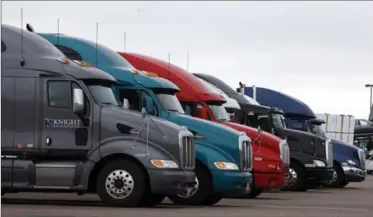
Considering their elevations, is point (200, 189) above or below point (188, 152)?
below

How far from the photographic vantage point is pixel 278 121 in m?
24.4

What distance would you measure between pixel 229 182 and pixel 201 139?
97 cm

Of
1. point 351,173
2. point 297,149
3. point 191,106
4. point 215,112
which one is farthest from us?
point 351,173

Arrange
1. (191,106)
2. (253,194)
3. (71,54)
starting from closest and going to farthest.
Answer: (71,54)
(191,106)
(253,194)

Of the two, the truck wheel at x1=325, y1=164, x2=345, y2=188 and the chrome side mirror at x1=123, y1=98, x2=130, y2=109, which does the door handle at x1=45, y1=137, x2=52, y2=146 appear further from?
the truck wheel at x1=325, y1=164, x2=345, y2=188

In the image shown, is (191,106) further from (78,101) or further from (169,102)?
(78,101)

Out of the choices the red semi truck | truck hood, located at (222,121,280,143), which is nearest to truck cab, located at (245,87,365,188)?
truck hood, located at (222,121,280,143)

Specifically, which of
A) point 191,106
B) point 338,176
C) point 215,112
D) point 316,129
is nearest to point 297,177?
point 316,129

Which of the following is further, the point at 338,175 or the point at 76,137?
the point at 338,175

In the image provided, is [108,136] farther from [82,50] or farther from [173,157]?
[82,50]

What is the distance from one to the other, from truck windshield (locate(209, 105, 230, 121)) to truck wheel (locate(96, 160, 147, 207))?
15.4ft

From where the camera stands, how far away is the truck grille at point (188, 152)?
50.5ft

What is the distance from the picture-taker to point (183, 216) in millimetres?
13609

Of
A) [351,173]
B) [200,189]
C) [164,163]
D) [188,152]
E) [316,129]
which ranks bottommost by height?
[351,173]
